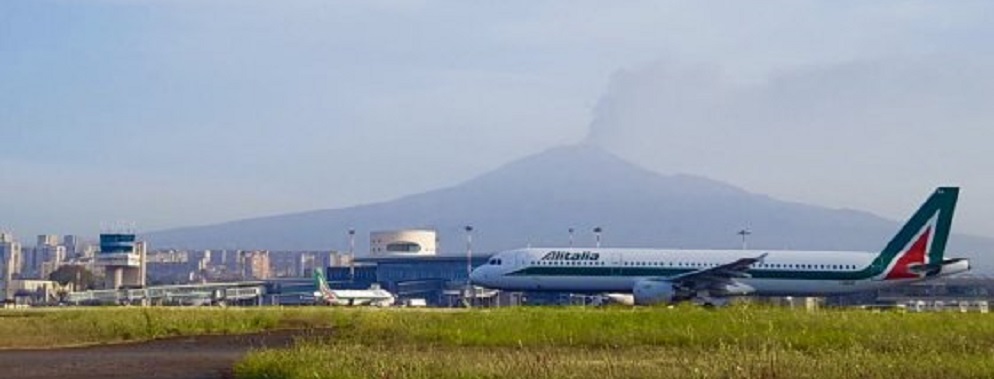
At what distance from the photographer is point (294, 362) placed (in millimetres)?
17156

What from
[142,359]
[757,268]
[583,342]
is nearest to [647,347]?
[583,342]

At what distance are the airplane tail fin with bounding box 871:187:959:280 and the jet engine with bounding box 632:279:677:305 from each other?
9808 millimetres

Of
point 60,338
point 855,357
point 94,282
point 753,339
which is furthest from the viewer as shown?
point 94,282

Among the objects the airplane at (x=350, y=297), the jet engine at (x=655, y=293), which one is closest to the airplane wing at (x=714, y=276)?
the jet engine at (x=655, y=293)

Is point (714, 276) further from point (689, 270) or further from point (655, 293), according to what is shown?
point (655, 293)

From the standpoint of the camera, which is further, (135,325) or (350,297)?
(350,297)

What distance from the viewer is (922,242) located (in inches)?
2215

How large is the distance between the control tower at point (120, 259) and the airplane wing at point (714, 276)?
291 feet

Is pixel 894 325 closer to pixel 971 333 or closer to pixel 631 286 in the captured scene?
pixel 971 333

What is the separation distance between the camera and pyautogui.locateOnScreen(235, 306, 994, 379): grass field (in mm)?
14406

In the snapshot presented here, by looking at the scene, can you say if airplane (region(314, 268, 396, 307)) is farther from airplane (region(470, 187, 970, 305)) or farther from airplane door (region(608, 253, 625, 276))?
airplane door (region(608, 253, 625, 276))

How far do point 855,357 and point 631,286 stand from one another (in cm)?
4137

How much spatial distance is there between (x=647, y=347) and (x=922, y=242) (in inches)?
1442

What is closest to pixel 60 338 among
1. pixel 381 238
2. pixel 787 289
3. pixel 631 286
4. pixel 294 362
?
pixel 294 362
